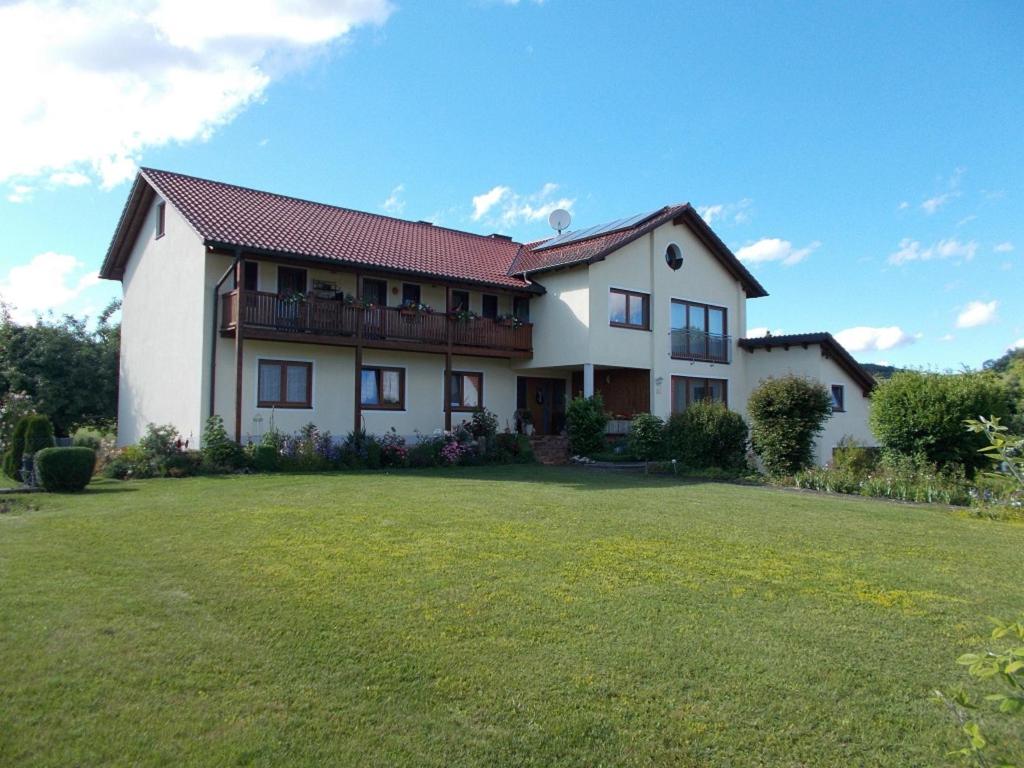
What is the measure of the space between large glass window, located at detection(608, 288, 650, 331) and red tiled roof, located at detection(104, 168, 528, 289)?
9.96ft

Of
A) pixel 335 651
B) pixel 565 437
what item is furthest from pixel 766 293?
pixel 335 651

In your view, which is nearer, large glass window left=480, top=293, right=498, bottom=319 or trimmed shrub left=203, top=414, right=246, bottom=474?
trimmed shrub left=203, top=414, right=246, bottom=474

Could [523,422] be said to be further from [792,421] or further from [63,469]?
[63,469]

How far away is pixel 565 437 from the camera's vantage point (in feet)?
78.9

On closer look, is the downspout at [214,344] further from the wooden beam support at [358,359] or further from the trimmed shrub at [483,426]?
the trimmed shrub at [483,426]

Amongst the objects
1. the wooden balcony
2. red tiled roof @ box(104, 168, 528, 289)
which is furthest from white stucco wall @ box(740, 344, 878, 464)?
red tiled roof @ box(104, 168, 528, 289)

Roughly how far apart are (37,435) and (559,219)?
20119 mm

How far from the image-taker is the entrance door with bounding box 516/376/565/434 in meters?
26.5

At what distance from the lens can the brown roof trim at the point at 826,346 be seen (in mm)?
26516

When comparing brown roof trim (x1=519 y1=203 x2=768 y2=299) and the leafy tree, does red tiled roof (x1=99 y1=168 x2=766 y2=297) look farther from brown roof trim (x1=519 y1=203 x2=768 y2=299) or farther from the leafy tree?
the leafy tree

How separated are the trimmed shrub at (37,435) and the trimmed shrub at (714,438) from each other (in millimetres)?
14745

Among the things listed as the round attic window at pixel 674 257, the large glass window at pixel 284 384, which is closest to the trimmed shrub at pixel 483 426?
the large glass window at pixel 284 384

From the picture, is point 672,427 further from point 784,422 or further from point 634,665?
point 634,665

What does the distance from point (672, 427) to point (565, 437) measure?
17.0 ft
